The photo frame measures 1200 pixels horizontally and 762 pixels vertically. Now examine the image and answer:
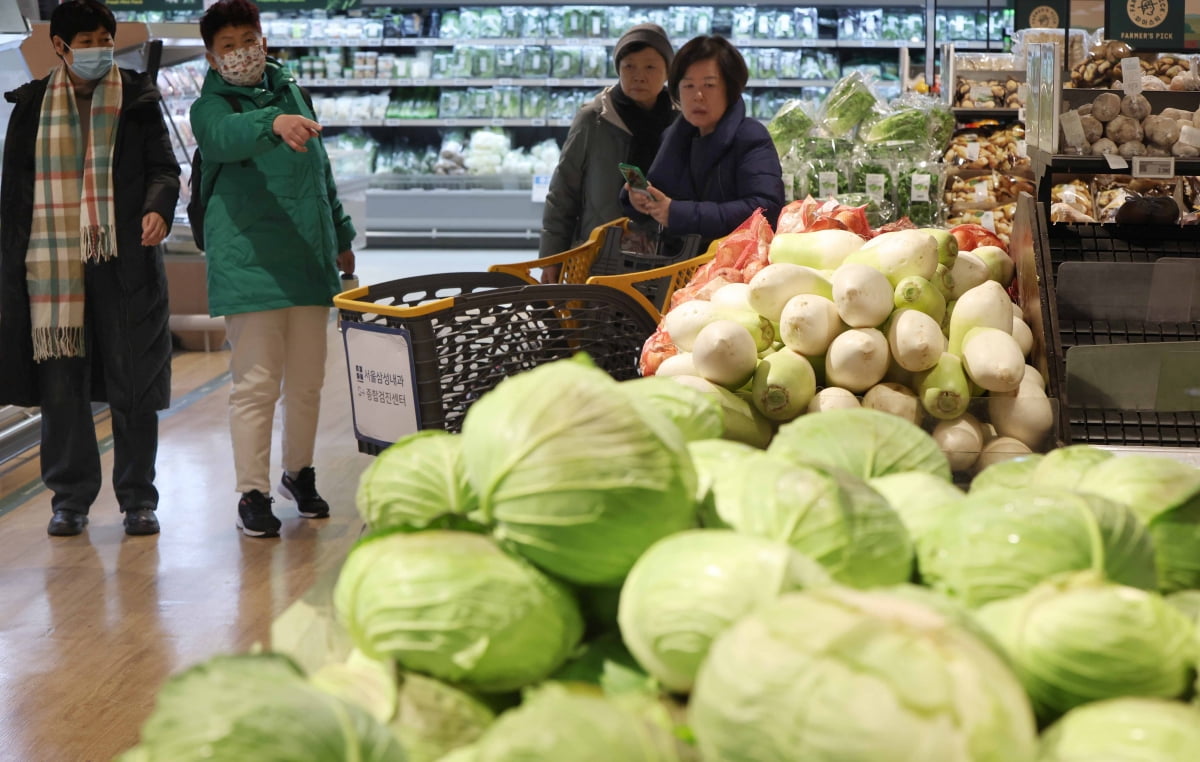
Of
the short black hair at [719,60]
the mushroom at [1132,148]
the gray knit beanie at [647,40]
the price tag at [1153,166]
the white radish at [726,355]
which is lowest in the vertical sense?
the white radish at [726,355]

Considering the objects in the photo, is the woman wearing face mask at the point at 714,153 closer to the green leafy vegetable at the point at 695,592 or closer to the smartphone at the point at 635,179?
the smartphone at the point at 635,179

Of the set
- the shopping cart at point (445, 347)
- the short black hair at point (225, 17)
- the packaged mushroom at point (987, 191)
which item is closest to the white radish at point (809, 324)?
the shopping cart at point (445, 347)

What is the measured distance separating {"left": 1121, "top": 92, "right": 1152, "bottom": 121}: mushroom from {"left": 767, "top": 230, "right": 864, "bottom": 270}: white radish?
5.69 ft

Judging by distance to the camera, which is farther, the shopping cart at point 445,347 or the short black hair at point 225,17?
the short black hair at point 225,17

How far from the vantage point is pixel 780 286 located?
1962 mm

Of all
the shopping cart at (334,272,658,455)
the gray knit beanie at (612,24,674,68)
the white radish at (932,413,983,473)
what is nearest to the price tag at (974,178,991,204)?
the gray knit beanie at (612,24,674,68)

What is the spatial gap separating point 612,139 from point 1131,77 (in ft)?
5.44

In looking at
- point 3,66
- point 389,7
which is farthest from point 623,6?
point 3,66

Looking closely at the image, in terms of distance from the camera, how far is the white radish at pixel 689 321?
2020 mm

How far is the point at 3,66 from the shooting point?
4820 mm

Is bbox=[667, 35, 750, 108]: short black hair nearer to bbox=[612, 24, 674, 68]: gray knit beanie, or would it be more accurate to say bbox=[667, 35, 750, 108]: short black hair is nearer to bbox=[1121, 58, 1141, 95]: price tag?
bbox=[612, 24, 674, 68]: gray knit beanie

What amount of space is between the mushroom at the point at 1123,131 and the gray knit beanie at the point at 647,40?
1.41 meters

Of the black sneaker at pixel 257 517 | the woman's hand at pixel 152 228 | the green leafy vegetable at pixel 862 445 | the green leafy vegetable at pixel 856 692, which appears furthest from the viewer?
the black sneaker at pixel 257 517

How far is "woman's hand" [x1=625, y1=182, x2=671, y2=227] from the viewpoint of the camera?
3.40 meters
